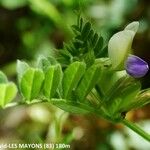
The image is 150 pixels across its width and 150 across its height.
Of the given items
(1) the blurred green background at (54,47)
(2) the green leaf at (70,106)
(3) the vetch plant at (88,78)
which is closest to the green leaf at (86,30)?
(3) the vetch plant at (88,78)

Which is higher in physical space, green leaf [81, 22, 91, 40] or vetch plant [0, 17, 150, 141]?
green leaf [81, 22, 91, 40]

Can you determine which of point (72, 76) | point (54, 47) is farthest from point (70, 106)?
point (54, 47)

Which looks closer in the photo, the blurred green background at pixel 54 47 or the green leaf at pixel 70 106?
the green leaf at pixel 70 106

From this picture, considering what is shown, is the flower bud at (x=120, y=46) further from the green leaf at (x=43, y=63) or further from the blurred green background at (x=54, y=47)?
the blurred green background at (x=54, y=47)

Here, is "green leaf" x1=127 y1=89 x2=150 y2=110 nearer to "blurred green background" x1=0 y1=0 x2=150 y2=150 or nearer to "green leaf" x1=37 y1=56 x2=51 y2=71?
"green leaf" x1=37 y1=56 x2=51 y2=71

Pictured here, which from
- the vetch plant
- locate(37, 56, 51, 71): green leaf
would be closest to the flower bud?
the vetch plant

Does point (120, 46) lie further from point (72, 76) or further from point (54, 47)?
point (54, 47)
